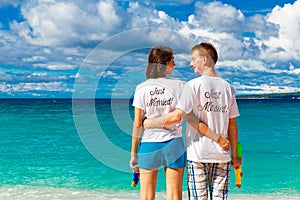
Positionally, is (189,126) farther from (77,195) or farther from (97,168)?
(97,168)

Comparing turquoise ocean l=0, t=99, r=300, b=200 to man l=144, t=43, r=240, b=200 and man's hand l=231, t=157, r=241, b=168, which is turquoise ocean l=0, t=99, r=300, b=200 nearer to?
man l=144, t=43, r=240, b=200

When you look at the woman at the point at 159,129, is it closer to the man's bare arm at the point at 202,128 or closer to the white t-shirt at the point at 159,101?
the white t-shirt at the point at 159,101

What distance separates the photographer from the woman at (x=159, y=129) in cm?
334

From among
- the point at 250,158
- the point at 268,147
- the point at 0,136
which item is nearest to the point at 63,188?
the point at 250,158

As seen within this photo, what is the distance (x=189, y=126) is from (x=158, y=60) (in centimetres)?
61

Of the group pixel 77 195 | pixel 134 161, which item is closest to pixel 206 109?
pixel 134 161

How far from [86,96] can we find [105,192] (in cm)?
407

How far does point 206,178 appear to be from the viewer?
331 centimetres

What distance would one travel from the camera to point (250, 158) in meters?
13.0

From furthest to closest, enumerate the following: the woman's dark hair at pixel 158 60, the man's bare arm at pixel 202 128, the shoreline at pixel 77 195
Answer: the shoreline at pixel 77 195, the woman's dark hair at pixel 158 60, the man's bare arm at pixel 202 128

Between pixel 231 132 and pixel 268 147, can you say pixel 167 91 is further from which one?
pixel 268 147

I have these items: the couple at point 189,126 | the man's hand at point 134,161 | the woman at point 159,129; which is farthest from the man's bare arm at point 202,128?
the man's hand at point 134,161

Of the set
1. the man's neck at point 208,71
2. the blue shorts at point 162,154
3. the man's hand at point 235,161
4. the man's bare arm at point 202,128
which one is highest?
the man's neck at point 208,71

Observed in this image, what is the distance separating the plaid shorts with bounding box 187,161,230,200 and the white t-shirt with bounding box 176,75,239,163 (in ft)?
0.20
